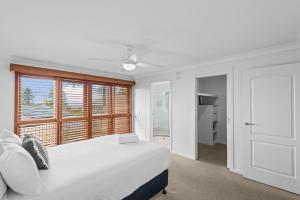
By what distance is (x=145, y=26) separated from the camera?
198 centimetres

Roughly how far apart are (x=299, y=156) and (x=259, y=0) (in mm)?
2397

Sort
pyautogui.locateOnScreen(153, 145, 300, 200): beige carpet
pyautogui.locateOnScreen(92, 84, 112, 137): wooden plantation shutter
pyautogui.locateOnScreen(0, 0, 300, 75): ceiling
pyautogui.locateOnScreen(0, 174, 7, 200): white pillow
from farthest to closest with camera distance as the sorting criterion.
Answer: pyautogui.locateOnScreen(92, 84, 112, 137): wooden plantation shutter, pyautogui.locateOnScreen(153, 145, 300, 200): beige carpet, pyautogui.locateOnScreen(0, 0, 300, 75): ceiling, pyautogui.locateOnScreen(0, 174, 7, 200): white pillow

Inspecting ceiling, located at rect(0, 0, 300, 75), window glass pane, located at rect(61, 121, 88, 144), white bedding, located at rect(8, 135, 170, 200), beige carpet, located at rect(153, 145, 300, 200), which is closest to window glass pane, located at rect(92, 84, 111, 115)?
window glass pane, located at rect(61, 121, 88, 144)

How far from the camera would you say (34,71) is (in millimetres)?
3432

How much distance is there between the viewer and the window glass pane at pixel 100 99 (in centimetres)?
461

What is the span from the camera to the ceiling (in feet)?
5.13

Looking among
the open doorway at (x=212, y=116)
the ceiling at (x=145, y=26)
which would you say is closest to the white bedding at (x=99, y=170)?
the ceiling at (x=145, y=26)

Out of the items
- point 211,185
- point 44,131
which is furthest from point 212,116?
point 44,131

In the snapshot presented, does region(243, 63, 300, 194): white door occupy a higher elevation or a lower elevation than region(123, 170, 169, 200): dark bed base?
higher

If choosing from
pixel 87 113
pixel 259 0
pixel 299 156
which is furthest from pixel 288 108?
pixel 87 113

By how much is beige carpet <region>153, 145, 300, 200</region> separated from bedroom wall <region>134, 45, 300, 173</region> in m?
0.36

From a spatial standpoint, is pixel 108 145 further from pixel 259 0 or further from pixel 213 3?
pixel 259 0

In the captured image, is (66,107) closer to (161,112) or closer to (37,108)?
(37,108)

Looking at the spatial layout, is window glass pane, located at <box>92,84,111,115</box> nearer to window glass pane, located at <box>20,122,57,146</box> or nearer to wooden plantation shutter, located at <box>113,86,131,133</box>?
wooden plantation shutter, located at <box>113,86,131,133</box>
